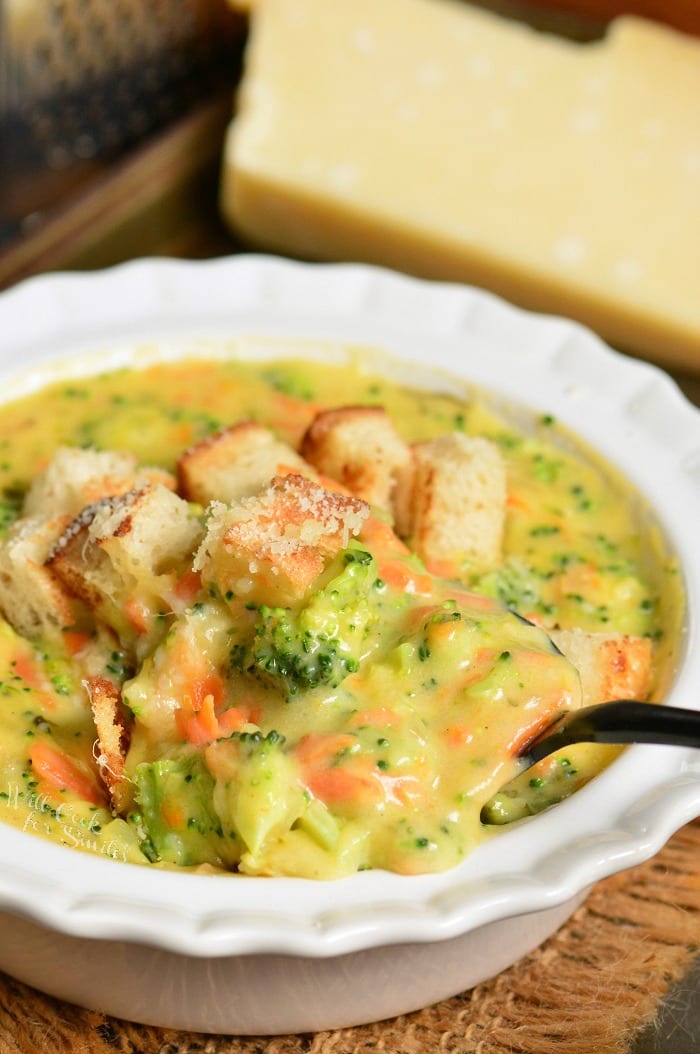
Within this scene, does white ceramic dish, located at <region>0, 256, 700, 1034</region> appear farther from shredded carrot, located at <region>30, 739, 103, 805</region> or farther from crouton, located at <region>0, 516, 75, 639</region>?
crouton, located at <region>0, 516, 75, 639</region>

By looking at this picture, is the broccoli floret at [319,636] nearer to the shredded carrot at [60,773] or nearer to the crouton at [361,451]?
the shredded carrot at [60,773]

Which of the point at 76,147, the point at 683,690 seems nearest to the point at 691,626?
the point at 683,690

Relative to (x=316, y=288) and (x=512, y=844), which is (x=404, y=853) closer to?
(x=512, y=844)

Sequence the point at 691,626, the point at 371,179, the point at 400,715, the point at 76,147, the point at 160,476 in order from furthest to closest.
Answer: the point at 76,147 < the point at 371,179 < the point at 160,476 < the point at 691,626 < the point at 400,715

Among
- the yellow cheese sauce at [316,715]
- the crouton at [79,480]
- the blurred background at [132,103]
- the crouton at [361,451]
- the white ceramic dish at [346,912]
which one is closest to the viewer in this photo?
the white ceramic dish at [346,912]

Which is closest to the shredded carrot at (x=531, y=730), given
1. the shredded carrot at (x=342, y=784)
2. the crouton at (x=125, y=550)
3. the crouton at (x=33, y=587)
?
the shredded carrot at (x=342, y=784)

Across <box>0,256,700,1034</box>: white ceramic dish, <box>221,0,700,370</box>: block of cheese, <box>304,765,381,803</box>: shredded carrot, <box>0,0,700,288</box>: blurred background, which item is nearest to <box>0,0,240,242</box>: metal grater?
<box>0,0,700,288</box>: blurred background
